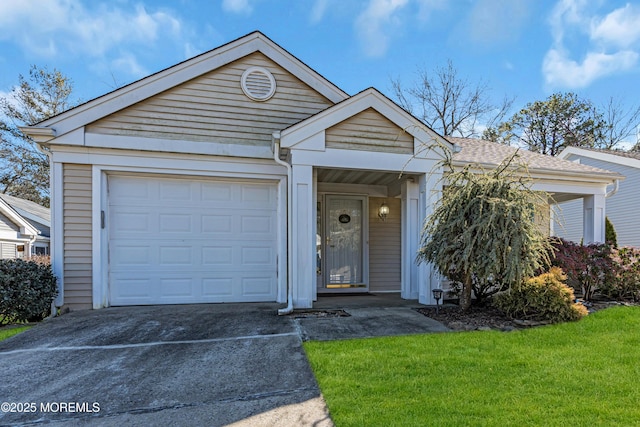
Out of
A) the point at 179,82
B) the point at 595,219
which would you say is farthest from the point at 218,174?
the point at 595,219

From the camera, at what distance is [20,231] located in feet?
41.4

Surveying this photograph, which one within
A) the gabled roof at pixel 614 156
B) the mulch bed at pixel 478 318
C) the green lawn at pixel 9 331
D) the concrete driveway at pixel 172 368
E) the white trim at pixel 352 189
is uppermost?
the gabled roof at pixel 614 156

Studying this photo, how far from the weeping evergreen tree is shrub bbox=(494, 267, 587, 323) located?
0.20 meters

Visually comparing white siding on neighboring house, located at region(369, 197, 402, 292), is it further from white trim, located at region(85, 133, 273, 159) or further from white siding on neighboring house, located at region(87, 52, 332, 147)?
white trim, located at region(85, 133, 273, 159)

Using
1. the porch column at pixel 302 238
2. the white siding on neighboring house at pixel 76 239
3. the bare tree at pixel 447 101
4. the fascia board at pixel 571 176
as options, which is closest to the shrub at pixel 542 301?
the porch column at pixel 302 238

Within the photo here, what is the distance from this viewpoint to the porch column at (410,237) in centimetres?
622

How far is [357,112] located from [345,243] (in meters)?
3.21

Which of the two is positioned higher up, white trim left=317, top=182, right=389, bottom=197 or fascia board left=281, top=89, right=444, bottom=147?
fascia board left=281, top=89, right=444, bottom=147

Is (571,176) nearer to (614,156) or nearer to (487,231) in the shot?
(487,231)

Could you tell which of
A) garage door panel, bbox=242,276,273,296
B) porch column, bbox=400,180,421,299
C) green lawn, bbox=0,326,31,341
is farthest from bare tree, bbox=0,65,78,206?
porch column, bbox=400,180,421,299

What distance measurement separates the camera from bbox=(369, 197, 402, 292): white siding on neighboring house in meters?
7.82

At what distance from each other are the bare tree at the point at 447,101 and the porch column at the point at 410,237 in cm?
1452

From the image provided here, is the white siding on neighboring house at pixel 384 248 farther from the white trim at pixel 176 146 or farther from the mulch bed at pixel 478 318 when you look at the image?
the white trim at pixel 176 146

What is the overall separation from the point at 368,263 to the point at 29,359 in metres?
5.98
